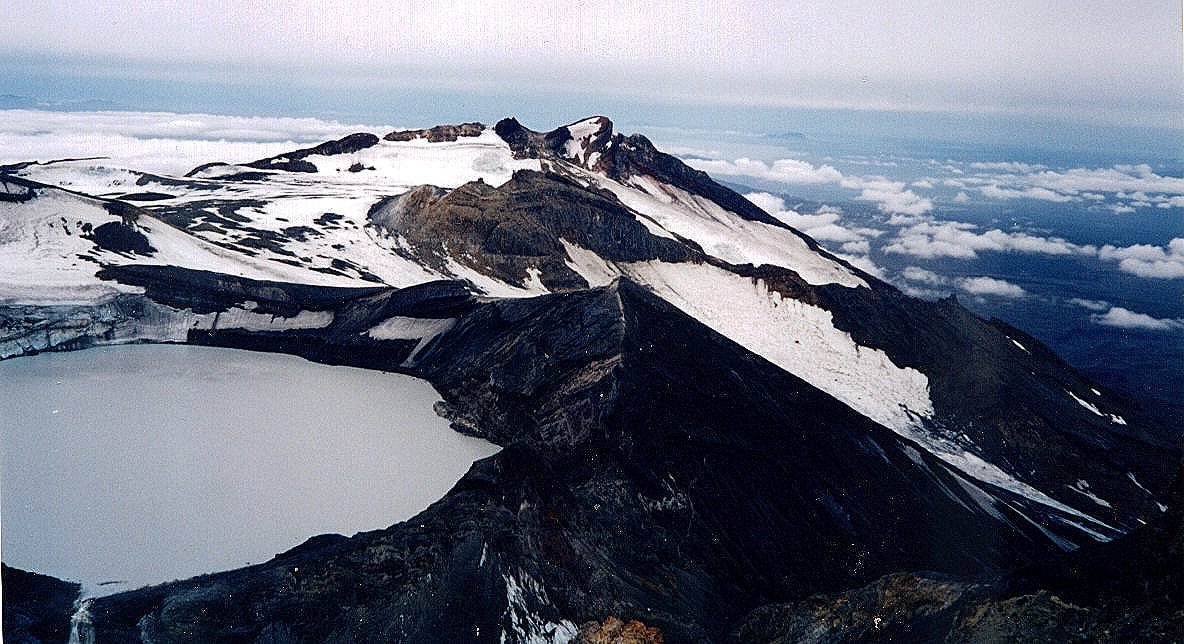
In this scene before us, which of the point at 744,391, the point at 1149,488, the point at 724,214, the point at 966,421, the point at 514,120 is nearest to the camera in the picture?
the point at 744,391

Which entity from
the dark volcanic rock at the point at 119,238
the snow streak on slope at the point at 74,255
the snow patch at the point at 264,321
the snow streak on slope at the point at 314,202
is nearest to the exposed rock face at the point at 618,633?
the snow patch at the point at 264,321

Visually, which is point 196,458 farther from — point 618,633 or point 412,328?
point 618,633

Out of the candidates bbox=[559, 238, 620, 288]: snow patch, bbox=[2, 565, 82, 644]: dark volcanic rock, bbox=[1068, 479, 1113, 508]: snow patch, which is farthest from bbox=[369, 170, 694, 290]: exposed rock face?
bbox=[2, 565, 82, 644]: dark volcanic rock

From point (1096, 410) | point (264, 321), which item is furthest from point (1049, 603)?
point (1096, 410)

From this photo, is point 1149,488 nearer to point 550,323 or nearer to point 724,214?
point 550,323

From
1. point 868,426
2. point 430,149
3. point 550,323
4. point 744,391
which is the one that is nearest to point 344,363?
point 550,323

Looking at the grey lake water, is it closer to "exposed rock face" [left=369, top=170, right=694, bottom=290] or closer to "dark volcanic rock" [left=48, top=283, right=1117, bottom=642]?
"dark volcanic rock" [left=48, top=283, right=1117, bottom=642]
